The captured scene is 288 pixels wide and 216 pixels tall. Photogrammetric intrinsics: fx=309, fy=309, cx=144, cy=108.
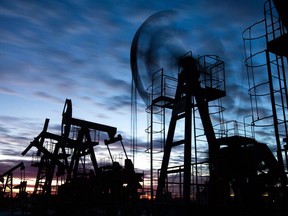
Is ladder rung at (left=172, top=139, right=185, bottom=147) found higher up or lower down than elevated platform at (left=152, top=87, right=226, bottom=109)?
lower down

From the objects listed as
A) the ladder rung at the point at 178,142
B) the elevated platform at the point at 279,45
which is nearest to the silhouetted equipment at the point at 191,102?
the ladder rung at the point at 178,142

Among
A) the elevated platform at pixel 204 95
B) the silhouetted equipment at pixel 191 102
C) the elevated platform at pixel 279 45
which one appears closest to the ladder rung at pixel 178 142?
the silhouetted equipment at pixel 191 102

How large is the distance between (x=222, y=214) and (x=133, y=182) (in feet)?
24.1

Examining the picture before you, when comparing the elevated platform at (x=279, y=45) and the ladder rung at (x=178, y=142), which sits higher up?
the elevated platform at (x=279, y=45)

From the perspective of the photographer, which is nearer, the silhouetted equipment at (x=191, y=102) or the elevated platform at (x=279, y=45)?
the elevated platform at (x=279, y=45)

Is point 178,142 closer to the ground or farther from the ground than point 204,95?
closer to the ground

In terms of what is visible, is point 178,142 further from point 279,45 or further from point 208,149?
point 279,45

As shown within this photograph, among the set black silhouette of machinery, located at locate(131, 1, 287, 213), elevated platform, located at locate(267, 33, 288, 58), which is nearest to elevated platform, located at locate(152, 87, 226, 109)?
black silhouette of machinery, located at locate(131, 1, 287, 213)

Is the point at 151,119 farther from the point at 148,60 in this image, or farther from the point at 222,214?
the point at 222,214

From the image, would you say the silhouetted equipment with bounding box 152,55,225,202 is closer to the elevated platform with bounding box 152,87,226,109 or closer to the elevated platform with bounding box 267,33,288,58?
the elevated platform with bounding box 152,87,226,109

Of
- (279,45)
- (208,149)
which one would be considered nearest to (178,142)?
(208,149)

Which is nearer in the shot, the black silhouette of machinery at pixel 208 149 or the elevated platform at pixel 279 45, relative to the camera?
the elevated platform at pixel 279 45

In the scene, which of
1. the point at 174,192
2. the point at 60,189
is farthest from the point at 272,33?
the point at 60,189

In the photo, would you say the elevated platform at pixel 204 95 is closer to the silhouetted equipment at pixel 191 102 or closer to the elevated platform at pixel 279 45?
the silhouetted equipment at pixel 191 102
